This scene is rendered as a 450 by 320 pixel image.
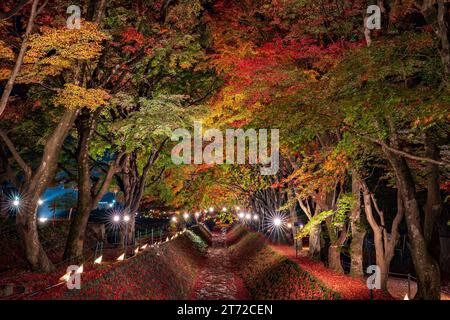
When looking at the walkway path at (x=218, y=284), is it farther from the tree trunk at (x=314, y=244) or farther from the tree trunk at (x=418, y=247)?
the tree trunk at (x=418, y=247)

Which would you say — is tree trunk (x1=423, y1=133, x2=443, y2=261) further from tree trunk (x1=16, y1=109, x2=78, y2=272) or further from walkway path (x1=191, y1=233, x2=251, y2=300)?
tree trunk (x1=16, y1=109, x2=78, y2=272)

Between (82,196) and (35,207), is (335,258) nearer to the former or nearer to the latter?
(82,196)

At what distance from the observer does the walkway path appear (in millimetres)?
19364

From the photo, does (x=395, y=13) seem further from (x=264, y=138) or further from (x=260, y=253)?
(x=260, y=253)

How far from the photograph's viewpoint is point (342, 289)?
12656mm

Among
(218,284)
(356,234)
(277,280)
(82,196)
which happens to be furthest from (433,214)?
(218,284)

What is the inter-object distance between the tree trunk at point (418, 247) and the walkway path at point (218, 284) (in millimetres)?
11782

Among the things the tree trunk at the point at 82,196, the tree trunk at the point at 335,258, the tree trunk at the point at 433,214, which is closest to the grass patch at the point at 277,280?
the tree trunk at the point at 335,258

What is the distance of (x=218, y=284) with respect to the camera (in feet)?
73.9

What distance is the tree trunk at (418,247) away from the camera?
30.1 feet

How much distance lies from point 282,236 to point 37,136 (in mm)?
24456

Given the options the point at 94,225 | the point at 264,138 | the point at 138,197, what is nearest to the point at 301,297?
the point at 264,138

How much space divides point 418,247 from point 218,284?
623 inches

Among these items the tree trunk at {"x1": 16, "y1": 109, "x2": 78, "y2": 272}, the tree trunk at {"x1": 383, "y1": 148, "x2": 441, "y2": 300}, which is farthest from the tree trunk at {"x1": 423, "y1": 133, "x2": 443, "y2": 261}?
the tree trunk at {"x1": 16, "y1": 109, "x2": 78, "y2": 272}
